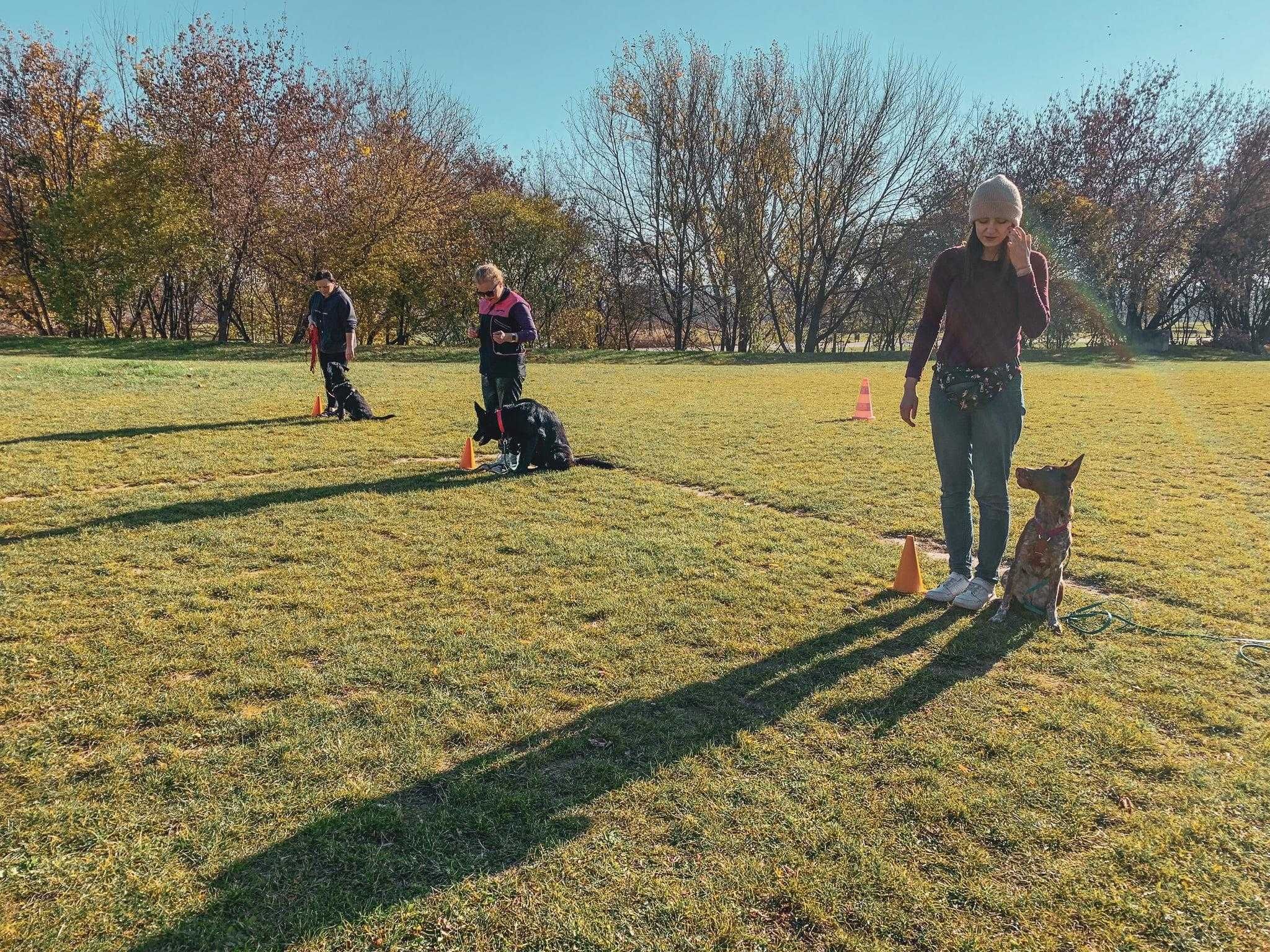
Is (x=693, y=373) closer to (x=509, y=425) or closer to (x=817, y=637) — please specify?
(x=509, y=425)

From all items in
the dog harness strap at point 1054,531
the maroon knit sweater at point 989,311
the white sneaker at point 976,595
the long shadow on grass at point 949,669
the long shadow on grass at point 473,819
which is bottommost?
the long shadow on grass at point 473,819

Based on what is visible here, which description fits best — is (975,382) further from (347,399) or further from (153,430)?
(153,430)

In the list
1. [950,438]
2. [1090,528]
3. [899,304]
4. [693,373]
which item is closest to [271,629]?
[950,438]

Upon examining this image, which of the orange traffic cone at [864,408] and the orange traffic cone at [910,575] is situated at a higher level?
the orange traffic cone at [864,408]

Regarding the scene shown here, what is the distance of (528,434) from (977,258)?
15.1ft

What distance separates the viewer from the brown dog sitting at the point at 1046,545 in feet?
12.7

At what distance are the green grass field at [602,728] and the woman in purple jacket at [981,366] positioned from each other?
0.44 m

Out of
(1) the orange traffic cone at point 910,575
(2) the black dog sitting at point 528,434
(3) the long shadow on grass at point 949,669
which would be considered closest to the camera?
(3) the long shadow on grass at point 949,669

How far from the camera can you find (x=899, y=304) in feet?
126

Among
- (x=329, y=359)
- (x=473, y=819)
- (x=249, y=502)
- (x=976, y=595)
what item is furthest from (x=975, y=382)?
(x=329, y=359)

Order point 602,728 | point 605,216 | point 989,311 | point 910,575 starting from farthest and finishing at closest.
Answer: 1. point 605,216
2. point 910,575
3. point 989,311
4. point 602,728

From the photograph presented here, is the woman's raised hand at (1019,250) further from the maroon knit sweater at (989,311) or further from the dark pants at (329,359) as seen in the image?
the dark pants at (329,359)

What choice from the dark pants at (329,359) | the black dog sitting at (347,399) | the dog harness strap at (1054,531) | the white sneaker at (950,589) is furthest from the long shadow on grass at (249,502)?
the dog harness strap at (1054,531)

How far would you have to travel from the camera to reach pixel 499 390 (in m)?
7.69
